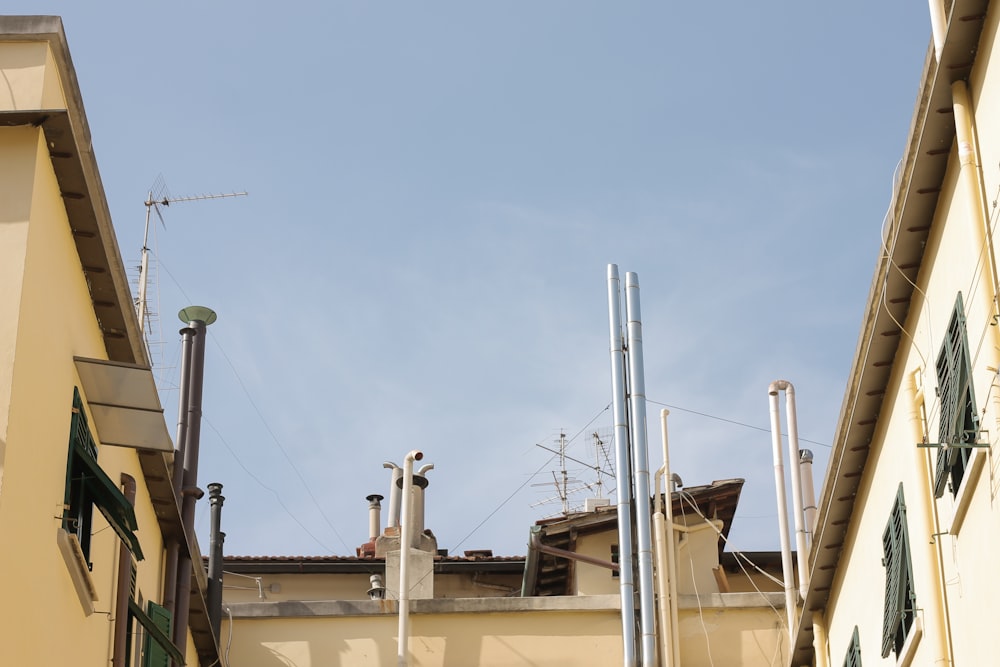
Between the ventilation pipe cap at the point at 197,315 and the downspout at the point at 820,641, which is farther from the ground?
the ventilation pipe cap at the point at 197,315

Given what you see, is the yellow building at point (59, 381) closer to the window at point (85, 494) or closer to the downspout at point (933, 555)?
the window at point (85, 494)

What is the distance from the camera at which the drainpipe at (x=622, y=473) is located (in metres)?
22.5

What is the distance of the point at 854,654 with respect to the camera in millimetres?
16984

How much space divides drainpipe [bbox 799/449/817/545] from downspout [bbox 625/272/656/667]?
Result: 219 centimetres

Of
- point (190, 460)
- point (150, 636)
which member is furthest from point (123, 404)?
point (190, 460)

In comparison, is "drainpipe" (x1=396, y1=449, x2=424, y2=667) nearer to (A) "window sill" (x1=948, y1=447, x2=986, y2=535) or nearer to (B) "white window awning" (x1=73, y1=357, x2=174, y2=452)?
(B) "white window awning" (x1=73, y1=357, x2=174, y2=452)

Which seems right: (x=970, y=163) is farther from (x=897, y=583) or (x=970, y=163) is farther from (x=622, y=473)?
(x=622, y=473)

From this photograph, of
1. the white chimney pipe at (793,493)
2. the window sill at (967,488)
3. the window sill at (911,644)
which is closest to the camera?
the window sill at (967,488)

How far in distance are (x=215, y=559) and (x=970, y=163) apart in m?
14.8

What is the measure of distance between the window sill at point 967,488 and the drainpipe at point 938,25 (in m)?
Result: 2.62

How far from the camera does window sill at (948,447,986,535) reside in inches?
431

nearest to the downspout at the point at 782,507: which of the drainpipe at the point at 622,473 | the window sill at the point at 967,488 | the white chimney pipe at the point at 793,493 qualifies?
the white chimney pipe at the point at 793,493

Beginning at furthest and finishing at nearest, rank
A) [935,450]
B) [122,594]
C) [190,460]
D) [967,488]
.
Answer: [190,460], [122,594], [935,450], [967,488]

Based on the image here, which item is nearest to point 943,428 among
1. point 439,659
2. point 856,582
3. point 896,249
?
point 896,249
